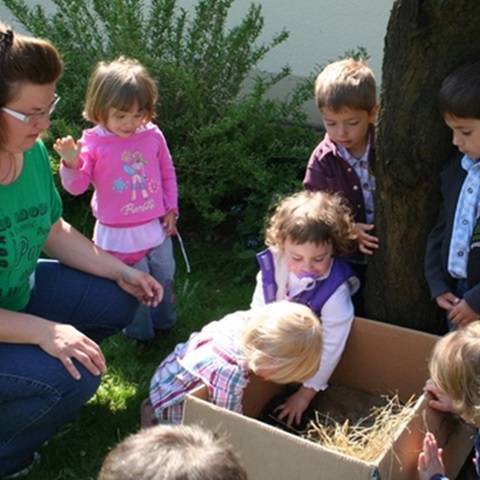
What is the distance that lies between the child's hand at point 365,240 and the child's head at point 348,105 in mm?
307

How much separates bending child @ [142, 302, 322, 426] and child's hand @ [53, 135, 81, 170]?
3.08 feet

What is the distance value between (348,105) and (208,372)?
1.13m

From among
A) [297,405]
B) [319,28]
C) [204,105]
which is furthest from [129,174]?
[319,28]

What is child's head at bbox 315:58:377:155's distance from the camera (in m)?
3.27

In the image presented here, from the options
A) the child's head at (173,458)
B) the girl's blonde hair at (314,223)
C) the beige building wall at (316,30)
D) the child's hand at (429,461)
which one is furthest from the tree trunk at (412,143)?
the beige building wall at (316,30)

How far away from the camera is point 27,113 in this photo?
2.81 metres

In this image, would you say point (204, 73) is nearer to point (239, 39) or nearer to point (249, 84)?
point (239, 39)

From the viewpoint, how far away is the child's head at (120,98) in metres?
3.55

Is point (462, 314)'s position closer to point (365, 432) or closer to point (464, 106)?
point (365, 432)

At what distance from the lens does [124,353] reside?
3848mm

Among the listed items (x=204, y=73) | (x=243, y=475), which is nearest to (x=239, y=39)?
(x=204, y=73)

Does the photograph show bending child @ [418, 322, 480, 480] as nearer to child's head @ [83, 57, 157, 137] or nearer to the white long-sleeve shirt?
the white long-sleeve shirt

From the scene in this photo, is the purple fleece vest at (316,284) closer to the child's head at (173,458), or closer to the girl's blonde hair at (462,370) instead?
the girl's blonde hair at (462,370)

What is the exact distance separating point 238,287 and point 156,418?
1534 mm
